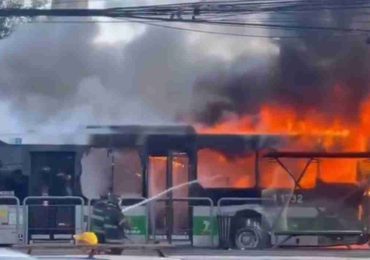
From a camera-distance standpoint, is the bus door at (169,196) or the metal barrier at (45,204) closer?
the bus door at (169,196)

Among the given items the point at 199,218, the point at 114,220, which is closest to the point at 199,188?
the point at 199,218

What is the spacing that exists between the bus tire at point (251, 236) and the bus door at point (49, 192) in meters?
3.00

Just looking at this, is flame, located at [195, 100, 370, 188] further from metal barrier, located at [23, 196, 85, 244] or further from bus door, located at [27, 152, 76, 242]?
bus door, located at [27, 152, 76, 242]

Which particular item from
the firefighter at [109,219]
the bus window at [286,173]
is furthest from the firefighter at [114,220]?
the bus window at [286,173]

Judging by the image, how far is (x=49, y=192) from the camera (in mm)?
20094

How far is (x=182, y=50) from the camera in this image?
867 inches

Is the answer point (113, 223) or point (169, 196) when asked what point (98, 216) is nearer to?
point (113, 223)

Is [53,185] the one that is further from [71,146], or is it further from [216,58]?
[216,58]

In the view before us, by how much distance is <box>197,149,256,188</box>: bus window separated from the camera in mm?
19922

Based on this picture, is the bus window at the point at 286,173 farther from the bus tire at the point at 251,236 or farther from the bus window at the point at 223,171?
the bus tire at the point at 251,236

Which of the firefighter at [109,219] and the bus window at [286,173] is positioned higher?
the bus window at [286,173]

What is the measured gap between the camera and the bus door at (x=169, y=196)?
64.7ft

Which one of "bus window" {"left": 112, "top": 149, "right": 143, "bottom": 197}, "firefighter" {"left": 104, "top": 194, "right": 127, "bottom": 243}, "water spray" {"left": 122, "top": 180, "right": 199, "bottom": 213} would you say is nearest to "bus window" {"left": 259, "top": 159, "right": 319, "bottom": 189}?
"water spray" {"left": 122, "top": 180, "right": 199, "bottom": 213}

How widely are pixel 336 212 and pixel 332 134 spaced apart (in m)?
2.11
